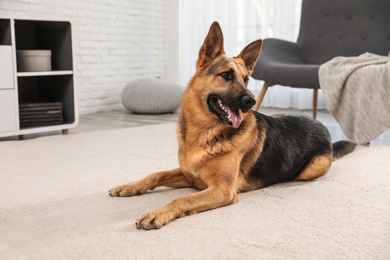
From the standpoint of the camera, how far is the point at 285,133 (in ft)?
6.95

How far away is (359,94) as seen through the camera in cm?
322

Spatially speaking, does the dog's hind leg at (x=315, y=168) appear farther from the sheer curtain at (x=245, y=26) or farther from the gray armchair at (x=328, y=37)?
the sheer curtain at (x=245, y=26)

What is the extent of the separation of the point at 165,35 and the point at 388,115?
3505mm

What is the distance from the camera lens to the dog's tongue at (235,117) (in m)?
1.86

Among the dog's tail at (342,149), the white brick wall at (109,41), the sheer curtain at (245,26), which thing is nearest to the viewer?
the dog's tail at (342,149)

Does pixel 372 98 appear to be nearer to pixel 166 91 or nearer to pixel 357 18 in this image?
pixel 357 18

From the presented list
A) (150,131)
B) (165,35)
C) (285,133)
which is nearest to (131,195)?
(285,133)

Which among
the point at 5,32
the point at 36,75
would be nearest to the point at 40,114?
the point at 36,75

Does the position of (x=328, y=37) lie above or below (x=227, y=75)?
above

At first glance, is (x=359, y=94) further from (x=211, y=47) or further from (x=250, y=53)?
(x=211, y=47)

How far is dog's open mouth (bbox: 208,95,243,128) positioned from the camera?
6.01 ft

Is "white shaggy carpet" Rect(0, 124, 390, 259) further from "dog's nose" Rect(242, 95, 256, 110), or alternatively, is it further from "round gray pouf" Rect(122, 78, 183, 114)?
"round gray pouf" Rect(122, 78, 183, 114)

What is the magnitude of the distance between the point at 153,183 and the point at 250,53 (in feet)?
2.22

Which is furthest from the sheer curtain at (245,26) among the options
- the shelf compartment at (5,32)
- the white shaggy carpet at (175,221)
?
the shelf compartment at (5,32)
